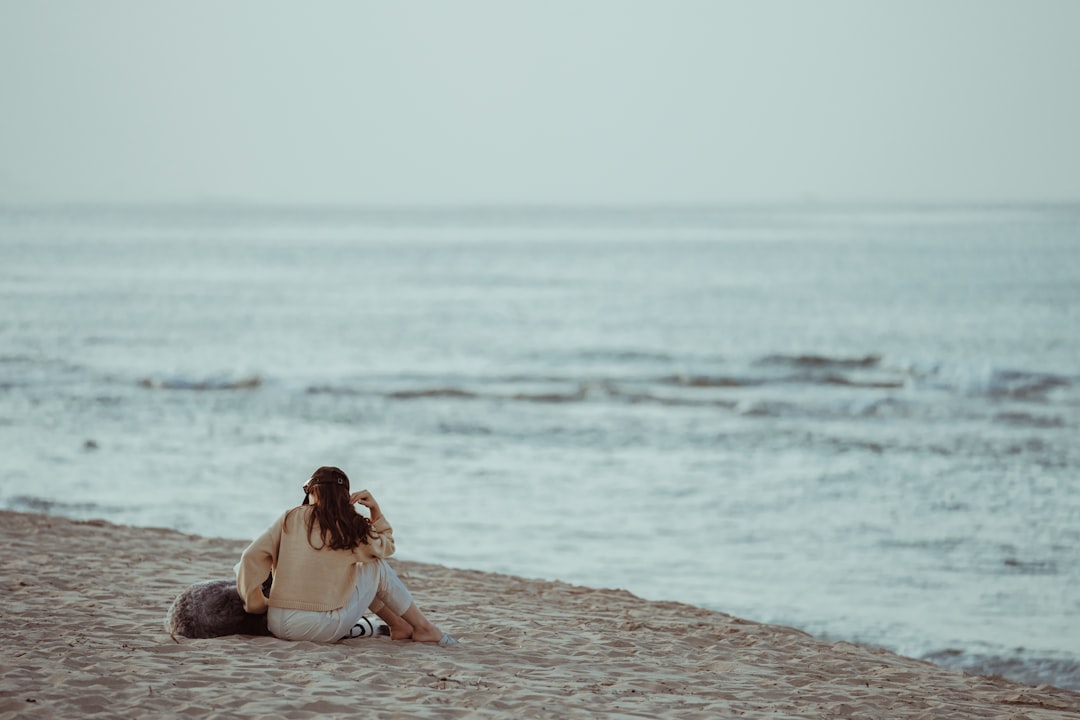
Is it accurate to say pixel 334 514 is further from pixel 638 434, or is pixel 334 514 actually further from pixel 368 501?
pixel 638 434

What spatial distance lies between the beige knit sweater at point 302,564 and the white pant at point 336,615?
46 mm

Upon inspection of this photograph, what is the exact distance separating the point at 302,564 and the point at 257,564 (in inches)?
9.2

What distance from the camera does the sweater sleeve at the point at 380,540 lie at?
593 cm

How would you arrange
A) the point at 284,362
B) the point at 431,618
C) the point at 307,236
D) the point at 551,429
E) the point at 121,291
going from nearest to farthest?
1. the point at 431,618
2. the point at 551,429
3. the point at 284,362
4. the point at 121,291
5. the point at 307,236

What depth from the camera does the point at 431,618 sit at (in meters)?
7.31

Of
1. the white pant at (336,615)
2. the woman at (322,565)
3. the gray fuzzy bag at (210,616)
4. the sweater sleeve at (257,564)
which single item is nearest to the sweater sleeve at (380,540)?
the woman at (322,565)

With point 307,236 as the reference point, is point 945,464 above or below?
below

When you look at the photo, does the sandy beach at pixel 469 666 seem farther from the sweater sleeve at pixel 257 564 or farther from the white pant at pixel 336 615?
the sweater sleeve at pixel 257 564

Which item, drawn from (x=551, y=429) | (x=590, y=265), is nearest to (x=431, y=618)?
(x=551, y=429)

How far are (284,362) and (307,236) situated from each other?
82768 mm

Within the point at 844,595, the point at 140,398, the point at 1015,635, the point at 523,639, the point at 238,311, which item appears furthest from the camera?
the point at 238,311

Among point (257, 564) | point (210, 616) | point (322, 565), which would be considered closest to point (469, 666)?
point (322, 565)

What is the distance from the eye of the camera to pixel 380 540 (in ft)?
19.5

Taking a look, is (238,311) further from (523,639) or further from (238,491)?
(523,639)
